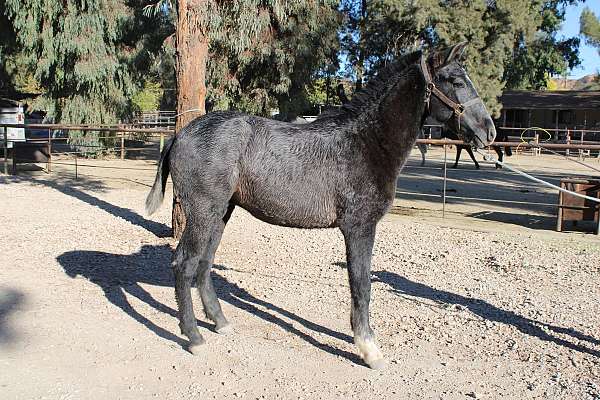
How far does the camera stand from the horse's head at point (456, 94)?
13.1ft

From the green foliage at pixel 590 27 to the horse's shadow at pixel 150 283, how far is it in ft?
142

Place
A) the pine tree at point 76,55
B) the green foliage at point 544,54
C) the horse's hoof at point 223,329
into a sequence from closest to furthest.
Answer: the horse's hoof at point 223,329 < the pine tree at point 76,55 < the green foliage at point 544,54

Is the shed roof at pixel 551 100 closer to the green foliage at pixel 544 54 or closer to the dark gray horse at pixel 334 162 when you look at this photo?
the green foliage at pixel 544 54

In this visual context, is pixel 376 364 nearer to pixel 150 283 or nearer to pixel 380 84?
pixel 380 84

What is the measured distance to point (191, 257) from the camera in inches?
171

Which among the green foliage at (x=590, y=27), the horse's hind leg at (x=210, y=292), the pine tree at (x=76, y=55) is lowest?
the horse's hind leg at (x=210, y=292)

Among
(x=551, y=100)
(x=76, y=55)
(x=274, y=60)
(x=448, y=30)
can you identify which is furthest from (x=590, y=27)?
(x=76, y=55)

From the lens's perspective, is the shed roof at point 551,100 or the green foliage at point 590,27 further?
the green foliage at point 590,27

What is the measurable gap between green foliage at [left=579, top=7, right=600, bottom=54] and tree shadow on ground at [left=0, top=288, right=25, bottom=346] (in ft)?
149

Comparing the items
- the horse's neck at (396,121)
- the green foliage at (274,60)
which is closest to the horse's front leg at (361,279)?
the horse's neck at (396,121)

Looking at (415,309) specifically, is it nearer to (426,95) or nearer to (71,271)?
(426,95)

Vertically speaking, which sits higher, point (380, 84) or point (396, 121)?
point (380, 84)

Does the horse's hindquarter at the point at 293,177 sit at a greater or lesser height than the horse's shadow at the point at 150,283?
greater

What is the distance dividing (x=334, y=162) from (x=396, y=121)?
0.54m
